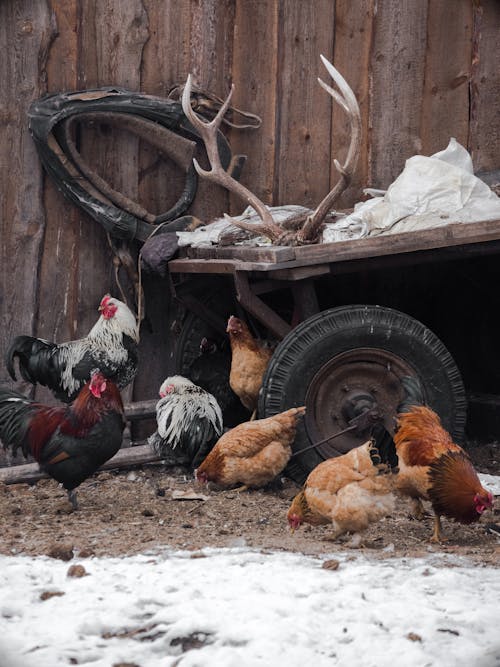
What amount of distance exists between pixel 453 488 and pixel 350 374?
4.47 ft

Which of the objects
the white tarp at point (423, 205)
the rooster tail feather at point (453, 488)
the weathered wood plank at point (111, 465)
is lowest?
the weathered wood plank at point (111, 465)

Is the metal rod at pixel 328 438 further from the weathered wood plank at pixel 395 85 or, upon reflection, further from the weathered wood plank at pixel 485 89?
the weathered wood plank at pixel 485 89

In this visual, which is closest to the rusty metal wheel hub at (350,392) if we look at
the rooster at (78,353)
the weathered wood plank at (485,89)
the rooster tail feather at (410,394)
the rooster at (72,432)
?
the rooster tail feather at (410,394)

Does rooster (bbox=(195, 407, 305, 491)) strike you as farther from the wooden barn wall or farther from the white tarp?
the wooden barn wall

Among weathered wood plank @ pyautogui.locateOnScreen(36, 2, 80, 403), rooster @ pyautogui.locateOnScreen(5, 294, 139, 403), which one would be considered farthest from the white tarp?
weathered wood plank @ pyautogui.locateOnScreen(36, 2, 80, 403)

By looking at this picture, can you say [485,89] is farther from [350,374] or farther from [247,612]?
[247,612]

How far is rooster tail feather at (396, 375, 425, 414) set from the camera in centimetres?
531

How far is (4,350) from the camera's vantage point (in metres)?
6.86

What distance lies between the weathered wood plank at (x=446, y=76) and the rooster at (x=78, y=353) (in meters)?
2.84

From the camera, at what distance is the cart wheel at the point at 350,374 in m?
5.73

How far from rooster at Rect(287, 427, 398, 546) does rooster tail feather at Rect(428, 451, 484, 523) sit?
0.80 ft

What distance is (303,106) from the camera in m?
7.27

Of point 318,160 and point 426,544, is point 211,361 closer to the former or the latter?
point 318,160

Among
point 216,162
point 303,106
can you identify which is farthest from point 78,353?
point 303,106
